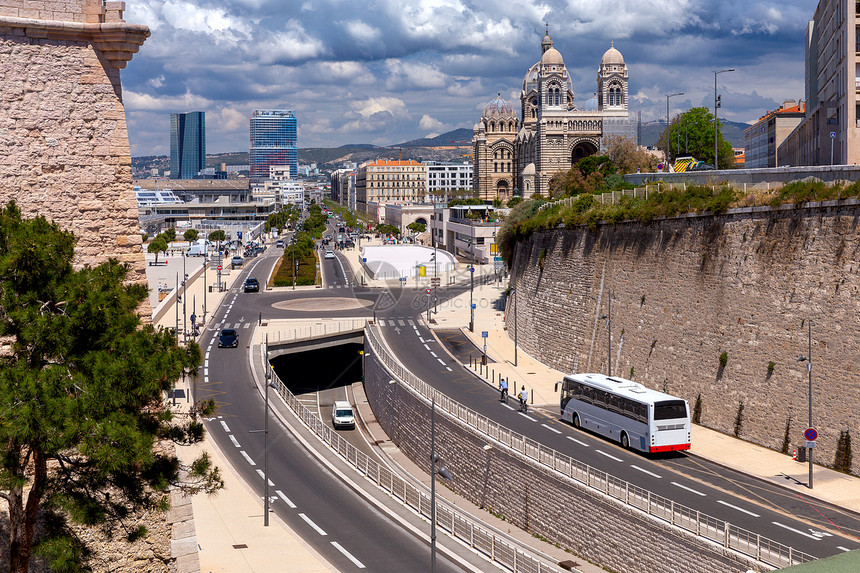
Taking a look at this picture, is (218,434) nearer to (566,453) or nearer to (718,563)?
(566,453)

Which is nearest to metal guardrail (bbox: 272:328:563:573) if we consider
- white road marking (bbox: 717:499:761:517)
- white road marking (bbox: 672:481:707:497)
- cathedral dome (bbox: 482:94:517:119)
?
white road marking (bbox: 672:481:707:497)

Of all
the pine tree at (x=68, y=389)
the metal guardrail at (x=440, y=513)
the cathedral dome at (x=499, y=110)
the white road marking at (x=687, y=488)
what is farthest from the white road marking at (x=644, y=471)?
the cathedral dome at (x=499, y=110)

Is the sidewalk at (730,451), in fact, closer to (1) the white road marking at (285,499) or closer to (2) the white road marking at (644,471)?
(2) the white road marking at (644,471)

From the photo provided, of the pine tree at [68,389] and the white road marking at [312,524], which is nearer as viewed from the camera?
the pine tree at [68,389]

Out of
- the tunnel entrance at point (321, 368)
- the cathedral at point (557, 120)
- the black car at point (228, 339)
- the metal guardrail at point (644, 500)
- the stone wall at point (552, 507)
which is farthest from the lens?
the cathedral at point (557, 120)

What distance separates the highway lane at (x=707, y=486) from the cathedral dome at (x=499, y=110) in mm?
117985

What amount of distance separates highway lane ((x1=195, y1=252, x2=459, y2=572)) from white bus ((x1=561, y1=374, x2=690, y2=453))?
8662 millimetres

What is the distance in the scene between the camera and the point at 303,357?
59000 millimetres

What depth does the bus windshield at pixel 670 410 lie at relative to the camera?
1100 inches

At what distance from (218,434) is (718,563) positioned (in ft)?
75.6

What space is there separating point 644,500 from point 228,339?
111 feet

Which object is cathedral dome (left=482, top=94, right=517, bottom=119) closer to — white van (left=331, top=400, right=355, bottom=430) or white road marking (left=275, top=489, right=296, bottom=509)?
white van (left=331, top=400, right=355, bottom=430)

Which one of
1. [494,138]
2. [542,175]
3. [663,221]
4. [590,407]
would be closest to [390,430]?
[590,407]

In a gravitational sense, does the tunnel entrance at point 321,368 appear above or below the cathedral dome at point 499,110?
below
